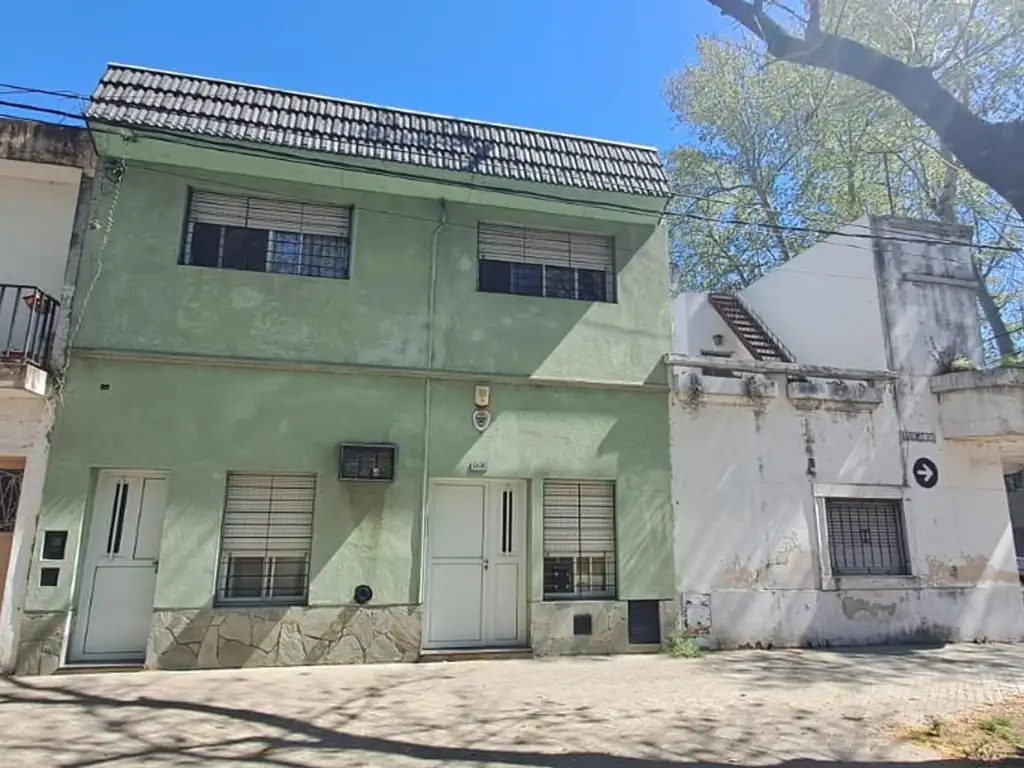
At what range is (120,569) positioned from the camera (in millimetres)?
7504

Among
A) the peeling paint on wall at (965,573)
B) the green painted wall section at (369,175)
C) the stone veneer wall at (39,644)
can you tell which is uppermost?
the green painted wall section at (369,175)

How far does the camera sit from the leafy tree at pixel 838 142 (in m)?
10.3

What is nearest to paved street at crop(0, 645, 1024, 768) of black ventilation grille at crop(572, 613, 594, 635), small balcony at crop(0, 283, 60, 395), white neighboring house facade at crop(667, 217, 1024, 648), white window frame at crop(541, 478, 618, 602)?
black ventilation grille at crop(572, 613, 594, 635)

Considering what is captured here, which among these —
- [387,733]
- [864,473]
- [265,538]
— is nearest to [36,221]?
[265,538]

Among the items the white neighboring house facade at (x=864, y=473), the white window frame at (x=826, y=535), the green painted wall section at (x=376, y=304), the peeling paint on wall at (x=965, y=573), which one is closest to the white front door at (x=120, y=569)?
the green painted wall section at (x=376, y=304)

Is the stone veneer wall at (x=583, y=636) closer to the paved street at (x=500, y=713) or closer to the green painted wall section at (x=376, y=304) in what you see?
the paved street at (x=500, y=713)

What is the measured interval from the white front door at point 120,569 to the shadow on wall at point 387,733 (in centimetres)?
91

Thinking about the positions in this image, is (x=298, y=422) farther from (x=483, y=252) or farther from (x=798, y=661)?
(x=798, y=661)

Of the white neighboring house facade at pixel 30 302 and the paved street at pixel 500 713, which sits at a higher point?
the white neighboring house facade at pixel 30 302

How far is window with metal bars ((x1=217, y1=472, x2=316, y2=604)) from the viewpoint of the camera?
768 centimetres

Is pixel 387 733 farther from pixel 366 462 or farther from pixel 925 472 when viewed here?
pixel 925 472

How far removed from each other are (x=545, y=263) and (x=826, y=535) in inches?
229

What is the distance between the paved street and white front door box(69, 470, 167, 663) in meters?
0.61

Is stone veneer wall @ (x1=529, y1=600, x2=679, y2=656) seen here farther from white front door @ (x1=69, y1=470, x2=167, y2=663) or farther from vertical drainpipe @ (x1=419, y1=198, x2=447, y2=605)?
white front door @ (x1=69, y1=470, x2=167, y2=663)
